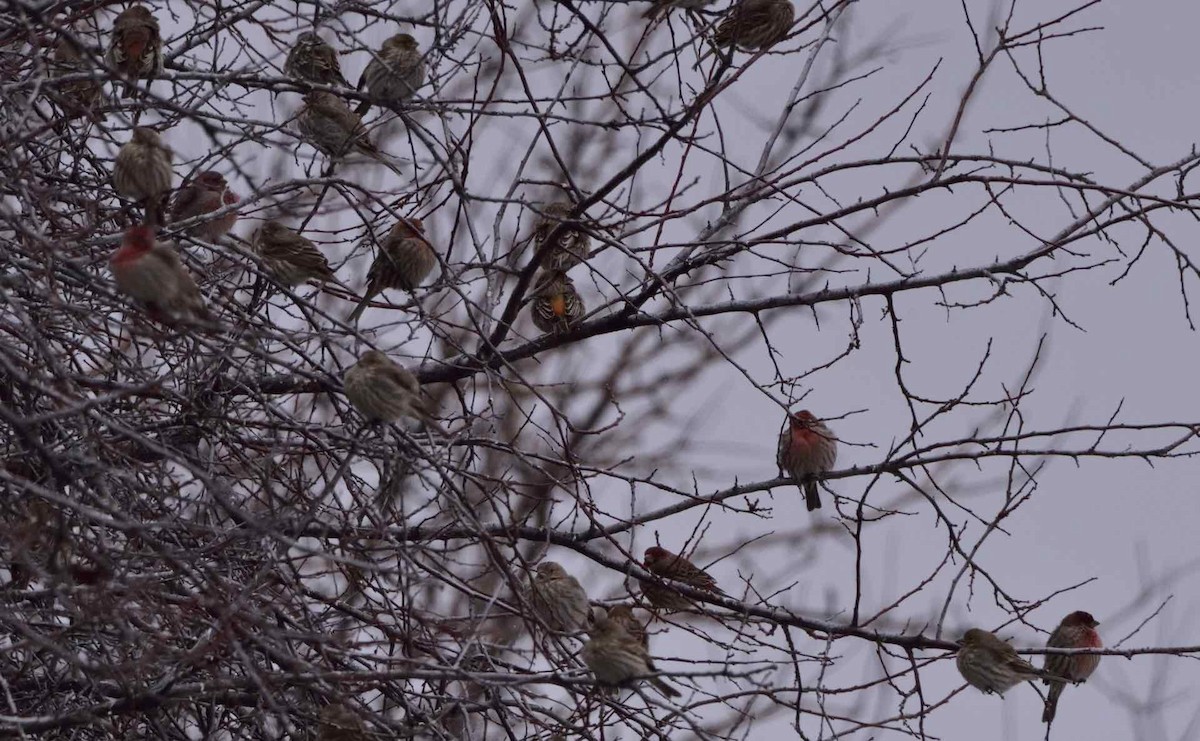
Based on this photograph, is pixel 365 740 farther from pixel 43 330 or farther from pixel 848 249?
pixel 848 249

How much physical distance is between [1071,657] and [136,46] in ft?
17.8

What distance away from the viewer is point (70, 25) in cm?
619

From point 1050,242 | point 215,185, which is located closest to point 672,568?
point 1050,242

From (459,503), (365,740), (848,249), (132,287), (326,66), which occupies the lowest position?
(365,740)

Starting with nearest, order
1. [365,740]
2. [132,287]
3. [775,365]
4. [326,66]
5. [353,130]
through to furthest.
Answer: [132,287]
[365,740]
[775,365]
[353,130]
[326,66]

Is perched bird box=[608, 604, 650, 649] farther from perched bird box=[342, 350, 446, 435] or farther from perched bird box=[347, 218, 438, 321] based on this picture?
perched bird box=[347, 218, 438, 321]

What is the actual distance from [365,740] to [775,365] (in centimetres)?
249

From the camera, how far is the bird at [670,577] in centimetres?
720

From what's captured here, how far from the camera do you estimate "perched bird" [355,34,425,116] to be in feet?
22.4

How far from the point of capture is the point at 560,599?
22.5ft

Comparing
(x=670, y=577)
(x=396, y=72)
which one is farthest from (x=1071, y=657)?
(x=396, y=72)

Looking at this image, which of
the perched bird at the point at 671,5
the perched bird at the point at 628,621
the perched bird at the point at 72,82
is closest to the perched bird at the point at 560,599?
the perched bird at the point at 628,621

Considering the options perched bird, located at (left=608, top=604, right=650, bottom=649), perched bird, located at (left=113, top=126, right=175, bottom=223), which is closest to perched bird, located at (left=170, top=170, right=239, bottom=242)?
perched bird, located at (left=113, top=126, right=175, bottom=223)

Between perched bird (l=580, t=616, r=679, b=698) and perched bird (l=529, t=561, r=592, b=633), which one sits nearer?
perched bird (l=580, t=616, r=679, b=698)
